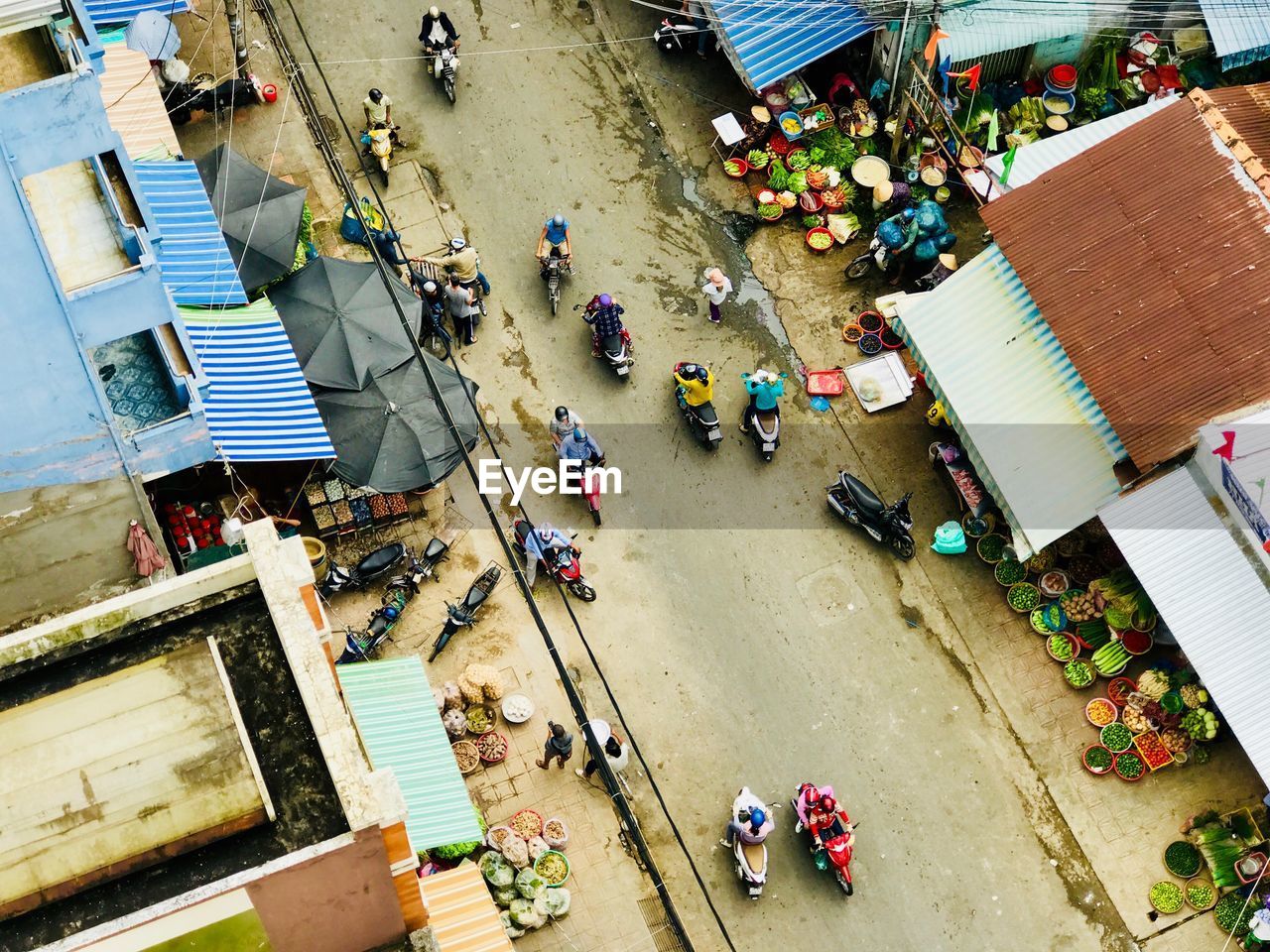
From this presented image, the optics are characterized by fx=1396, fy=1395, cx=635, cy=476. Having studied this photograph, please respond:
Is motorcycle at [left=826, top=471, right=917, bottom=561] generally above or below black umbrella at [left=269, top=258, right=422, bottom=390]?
below

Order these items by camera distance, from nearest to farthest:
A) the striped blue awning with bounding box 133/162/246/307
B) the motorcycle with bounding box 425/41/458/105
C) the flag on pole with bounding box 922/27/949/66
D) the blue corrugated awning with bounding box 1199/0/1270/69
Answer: the striped blue awning with bounding box 133/162/246/307, the flag on pole with bounding box 922/27/949/66, the blue corrugated awning with bounding box 1199/0/1270/69, the motorcycle with bounding box 425/41/458/105

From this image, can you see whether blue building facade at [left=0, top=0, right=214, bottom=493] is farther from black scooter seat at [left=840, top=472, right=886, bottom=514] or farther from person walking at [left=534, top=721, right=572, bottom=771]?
black scooter seat at [left=840, top=472, right=886, bottom=514]

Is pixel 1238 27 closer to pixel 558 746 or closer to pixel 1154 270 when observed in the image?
pixel 1154 270

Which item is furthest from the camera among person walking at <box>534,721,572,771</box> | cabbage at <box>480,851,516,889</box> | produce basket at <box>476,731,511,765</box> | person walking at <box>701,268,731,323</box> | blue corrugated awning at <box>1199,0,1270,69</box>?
blue corrugated awning at <box>1199,0,1270,69</box>

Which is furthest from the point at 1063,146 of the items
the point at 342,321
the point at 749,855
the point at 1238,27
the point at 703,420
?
the point at 749,855

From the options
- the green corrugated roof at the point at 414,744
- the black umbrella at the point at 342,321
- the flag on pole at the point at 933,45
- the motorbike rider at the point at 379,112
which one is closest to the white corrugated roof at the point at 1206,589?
the flag on pole at the point at 933,45

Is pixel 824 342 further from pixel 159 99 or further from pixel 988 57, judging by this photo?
pixel 159 99

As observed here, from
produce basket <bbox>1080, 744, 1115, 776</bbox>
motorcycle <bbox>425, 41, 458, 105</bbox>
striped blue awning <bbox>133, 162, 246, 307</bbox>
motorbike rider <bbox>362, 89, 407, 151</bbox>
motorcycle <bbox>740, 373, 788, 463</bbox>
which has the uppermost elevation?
motorcycle <bbox>425, 41, 458, 105</bbox>

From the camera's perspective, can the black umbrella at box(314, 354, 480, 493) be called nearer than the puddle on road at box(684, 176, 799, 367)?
Yes

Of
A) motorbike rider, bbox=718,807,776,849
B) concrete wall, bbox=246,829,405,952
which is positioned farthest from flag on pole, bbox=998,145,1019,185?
concrete wall, bbox=246,829,405,952
